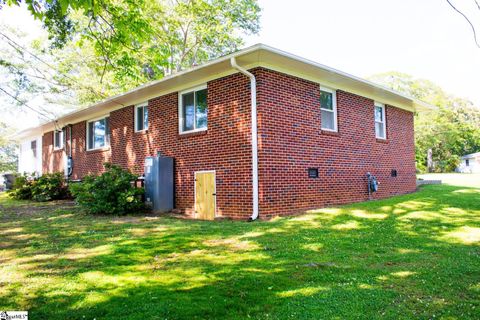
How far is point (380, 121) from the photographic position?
1323cm

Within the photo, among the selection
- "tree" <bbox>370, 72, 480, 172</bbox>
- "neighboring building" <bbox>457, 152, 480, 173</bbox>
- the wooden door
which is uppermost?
"tree" <bbox>370, 72, 480, 172</bbox>

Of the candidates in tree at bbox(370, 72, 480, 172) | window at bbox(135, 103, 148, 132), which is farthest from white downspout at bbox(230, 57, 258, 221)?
tree at bbox(370, 72, 480, 172)

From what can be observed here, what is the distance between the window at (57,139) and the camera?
1883 centimetres

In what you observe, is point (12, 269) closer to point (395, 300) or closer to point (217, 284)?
point (217, 284)

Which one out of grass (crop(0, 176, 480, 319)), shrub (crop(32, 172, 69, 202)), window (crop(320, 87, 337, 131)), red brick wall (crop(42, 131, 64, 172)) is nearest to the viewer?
grass (crop(0, 176, 480, 319))

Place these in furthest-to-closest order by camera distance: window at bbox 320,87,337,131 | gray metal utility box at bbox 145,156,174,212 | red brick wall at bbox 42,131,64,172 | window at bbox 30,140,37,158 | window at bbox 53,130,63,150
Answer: window at bbox 30,140,37,158, window at bbox 53,130,63,150, red brick wall at bbox 42,131,64,172, window at bbox 320,87,337,131, gray metal utility box at bbox 145,156,174,212

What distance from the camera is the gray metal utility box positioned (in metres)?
10.4

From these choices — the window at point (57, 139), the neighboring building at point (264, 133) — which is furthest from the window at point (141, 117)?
the window at point (57, 139)

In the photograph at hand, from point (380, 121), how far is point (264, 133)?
6.51m

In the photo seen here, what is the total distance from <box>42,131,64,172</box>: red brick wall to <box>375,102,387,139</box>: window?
1503 cm

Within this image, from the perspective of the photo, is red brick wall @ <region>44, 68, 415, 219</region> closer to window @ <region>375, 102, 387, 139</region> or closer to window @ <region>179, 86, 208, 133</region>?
window @ <region>179, 86, 208, 133</region>

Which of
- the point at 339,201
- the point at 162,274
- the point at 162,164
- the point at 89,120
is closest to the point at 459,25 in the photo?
the point at 162,274

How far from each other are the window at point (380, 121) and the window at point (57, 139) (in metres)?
15.3

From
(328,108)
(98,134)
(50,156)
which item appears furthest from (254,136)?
(50,156)
